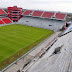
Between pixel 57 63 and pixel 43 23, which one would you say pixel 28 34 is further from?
pixel 57 63

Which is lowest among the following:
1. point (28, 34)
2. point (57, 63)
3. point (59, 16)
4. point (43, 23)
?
point (28, 34)

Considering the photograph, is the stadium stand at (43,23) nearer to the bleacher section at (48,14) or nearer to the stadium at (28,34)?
A: the stadium at (28,34)

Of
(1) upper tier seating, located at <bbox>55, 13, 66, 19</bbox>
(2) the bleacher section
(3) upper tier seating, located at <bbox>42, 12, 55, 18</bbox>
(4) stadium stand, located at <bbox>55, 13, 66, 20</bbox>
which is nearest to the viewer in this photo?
(4) stadium stand, located at <bbox>55, 13, 66, 20</bbox>

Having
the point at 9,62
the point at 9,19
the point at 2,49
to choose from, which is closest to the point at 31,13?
the point at 9,19

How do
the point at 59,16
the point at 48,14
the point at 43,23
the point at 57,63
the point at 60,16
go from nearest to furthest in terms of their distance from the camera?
1. the point at 57,63
2. the point at 60,16
3. the point at 59,16
4. the point at 43,23
5. the point at 48,14

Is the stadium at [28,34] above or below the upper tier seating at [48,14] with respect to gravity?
below

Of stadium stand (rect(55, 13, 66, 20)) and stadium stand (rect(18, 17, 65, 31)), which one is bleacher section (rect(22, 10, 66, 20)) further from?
stadium stand (rect(18, 17, 65, 31))

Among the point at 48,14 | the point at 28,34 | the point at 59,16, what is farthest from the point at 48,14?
the point at 28,34

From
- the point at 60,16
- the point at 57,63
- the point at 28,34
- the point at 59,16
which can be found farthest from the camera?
the point at 59,16

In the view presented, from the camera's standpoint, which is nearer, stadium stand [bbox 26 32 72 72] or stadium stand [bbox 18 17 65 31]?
stadium stand [bbox 26 32 72 72]

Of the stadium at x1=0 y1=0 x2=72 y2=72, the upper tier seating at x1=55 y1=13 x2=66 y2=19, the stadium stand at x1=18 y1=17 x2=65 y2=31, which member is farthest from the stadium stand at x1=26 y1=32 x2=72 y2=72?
the upper tier seating at x1=55 y1=13 x2=66 y2=19

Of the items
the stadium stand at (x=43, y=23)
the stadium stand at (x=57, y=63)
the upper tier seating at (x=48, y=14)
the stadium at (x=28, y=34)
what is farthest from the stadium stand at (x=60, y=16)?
the stadium stand at (x=57, y=63)
